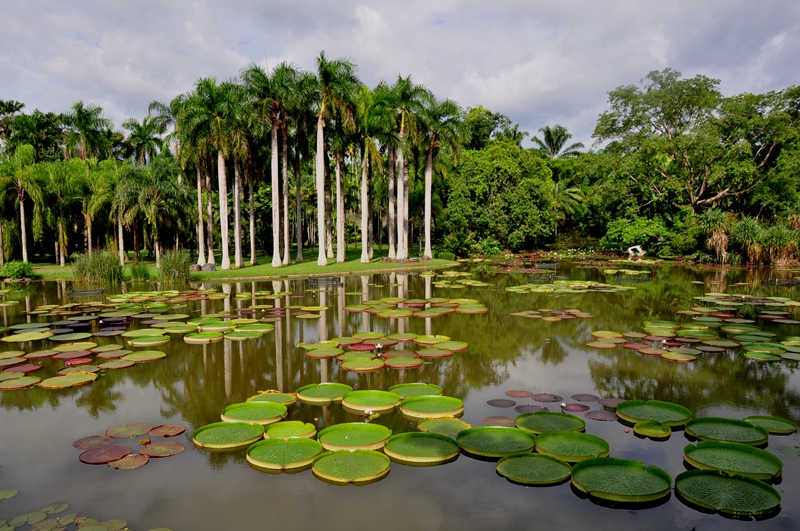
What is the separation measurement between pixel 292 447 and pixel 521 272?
80.0 ft

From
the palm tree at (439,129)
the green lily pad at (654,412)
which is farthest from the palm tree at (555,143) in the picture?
the green lily pad at (654,412)

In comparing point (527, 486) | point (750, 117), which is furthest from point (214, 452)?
point (750, 117)

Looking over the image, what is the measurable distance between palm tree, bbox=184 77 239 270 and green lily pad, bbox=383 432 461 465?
24584 mm

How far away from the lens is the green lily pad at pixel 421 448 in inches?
206

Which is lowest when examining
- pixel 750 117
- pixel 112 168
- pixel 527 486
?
pixel 527 486

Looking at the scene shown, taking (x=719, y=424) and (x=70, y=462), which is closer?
(x=70, y=462)

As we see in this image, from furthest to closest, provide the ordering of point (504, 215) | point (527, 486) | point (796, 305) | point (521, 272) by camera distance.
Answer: point (504, 215), point (521, 272), point (796, 305), point (527, 486)

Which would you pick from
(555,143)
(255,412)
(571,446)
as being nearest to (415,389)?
(255,412)

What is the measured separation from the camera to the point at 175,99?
30.3m

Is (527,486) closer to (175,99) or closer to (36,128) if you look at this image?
(175,99)

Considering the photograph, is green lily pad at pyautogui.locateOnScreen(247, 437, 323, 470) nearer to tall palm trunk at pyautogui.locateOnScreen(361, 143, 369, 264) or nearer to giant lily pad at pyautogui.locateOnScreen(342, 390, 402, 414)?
giant lily pad at pyautogui.locateOnScreen(342, 390, 402, 414)

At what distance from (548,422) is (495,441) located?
2.97 ft

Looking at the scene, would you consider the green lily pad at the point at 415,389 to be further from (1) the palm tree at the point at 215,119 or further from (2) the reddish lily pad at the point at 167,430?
(1) the palm tree at the point at 215,119

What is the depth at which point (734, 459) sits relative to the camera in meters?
5.10
